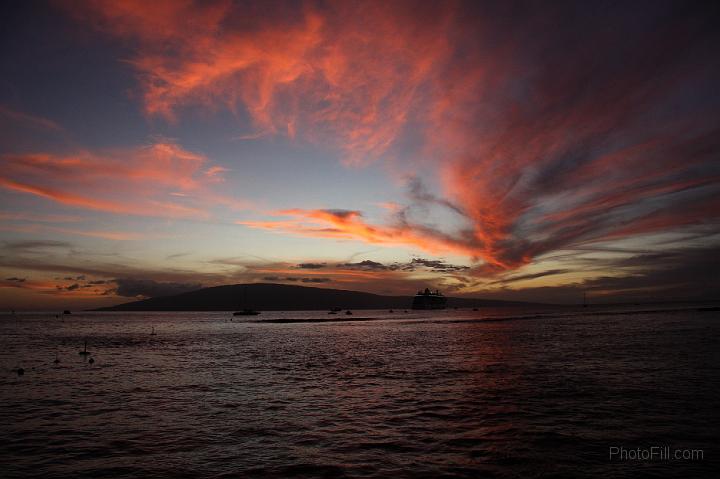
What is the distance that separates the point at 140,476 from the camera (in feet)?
51.0

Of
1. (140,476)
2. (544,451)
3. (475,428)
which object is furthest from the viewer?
(475,428)

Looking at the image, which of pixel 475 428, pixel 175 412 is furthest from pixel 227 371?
pixel 475 428

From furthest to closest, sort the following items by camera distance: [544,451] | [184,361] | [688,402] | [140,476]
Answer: [184,361]
[688,402]
[544,451]
[140,476]

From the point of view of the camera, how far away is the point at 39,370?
44.0 metres

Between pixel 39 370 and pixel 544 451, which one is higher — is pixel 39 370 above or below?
below

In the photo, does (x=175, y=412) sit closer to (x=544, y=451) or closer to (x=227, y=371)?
(x=227, y=371)

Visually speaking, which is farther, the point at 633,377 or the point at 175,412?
the point at 633,377

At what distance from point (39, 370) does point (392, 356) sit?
38.3m

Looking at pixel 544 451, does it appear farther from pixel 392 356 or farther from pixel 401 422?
pixel 392 356

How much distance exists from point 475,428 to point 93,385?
3115cm

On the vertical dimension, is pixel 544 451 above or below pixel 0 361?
above

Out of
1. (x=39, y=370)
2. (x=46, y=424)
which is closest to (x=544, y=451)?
(x=46, y=424)

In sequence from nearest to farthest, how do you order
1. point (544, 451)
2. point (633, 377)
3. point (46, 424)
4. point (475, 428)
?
1. point (544, 451)
2. point (475, 428)
3. point (46, 424)
4. point (633, 377)

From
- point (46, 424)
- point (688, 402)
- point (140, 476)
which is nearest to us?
point (140, 476)
